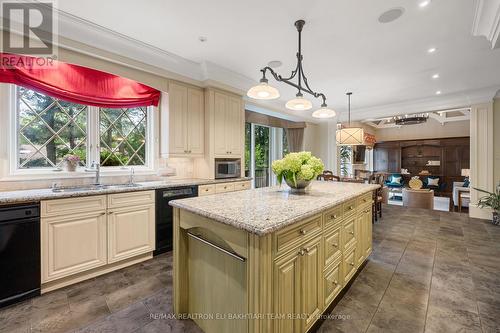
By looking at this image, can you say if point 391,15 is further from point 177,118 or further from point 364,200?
point 177,118

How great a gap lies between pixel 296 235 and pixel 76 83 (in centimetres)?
300

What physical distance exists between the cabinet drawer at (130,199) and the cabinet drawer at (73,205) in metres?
0.09

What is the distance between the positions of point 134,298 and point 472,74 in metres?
5.75

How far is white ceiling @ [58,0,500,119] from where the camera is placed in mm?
2186

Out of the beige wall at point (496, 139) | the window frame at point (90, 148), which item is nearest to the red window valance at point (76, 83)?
the window frame at point (90, 148)

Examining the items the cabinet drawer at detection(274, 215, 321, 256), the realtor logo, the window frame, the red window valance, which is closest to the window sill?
the window frame

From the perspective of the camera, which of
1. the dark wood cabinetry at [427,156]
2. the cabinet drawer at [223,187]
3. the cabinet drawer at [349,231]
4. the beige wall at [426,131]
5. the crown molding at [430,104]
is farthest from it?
the beige wall at [426,131]

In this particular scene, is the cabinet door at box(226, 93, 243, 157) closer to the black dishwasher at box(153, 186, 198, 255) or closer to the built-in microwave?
the built-in microwave

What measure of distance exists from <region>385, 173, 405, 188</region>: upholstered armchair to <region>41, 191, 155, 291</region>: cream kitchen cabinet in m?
9.95

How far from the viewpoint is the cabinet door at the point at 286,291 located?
1.23 meters

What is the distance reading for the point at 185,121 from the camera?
355 cm

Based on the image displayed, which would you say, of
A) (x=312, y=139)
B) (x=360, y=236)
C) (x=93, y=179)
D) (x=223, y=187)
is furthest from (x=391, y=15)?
(x=312, y=139)

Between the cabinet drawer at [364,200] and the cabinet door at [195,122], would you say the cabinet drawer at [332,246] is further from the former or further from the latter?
the cabinet door at [195,122]

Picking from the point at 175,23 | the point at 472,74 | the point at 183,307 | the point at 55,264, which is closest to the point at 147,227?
the point at 55,264
